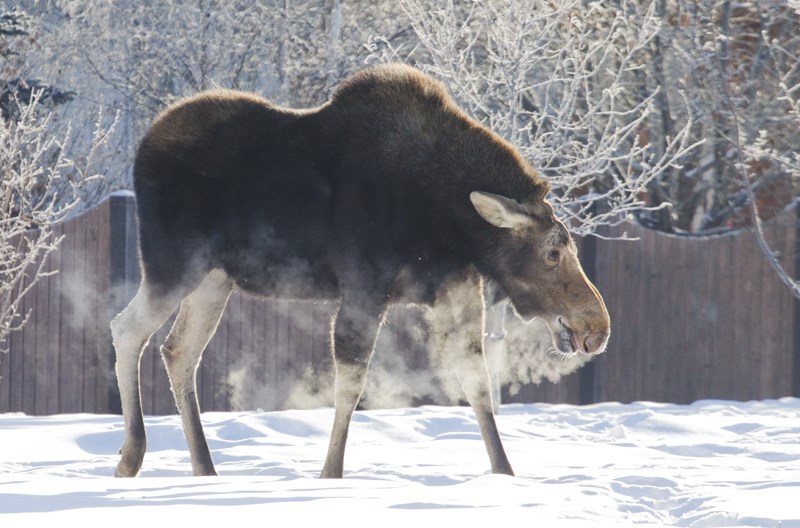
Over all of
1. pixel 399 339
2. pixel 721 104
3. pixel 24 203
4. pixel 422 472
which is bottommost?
pixel 422 472

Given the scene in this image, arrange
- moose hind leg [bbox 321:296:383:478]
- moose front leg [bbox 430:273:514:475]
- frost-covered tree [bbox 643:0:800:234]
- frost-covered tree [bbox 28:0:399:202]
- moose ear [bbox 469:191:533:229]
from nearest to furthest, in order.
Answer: moose ear [bbox 469:191:533:229]
moose hind leg [bbox 321:296:383:478]
moose front leg [bbox 430:273:514:475]
frost-covered tree [bbox 28:0:399:202]
frost-covered tree [bbox 643:0:800:234]

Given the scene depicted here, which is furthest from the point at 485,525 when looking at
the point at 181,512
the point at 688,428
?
the point at 688,428

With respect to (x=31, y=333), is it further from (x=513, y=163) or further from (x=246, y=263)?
(x=513, y=163)

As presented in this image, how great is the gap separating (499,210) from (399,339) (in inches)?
236

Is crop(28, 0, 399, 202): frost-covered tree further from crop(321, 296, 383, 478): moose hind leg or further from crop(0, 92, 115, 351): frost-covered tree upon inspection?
crop(321, 296, 383, 478): moose hind leg

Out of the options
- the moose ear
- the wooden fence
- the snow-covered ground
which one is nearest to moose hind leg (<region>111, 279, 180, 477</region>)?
the snow-covered ground

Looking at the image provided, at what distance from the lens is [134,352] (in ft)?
21.4

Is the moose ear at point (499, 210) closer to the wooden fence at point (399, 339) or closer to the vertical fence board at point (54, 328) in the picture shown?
the wooden fence at point (399, 339)

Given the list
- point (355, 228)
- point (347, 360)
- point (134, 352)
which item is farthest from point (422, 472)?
point (134, 352)

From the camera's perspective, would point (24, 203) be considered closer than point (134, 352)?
No

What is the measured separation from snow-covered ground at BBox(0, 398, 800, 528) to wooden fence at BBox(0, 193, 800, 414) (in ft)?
2.80

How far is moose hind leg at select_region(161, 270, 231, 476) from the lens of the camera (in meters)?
6.65

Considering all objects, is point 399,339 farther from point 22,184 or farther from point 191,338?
point 191,338

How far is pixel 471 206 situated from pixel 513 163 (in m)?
0.34
